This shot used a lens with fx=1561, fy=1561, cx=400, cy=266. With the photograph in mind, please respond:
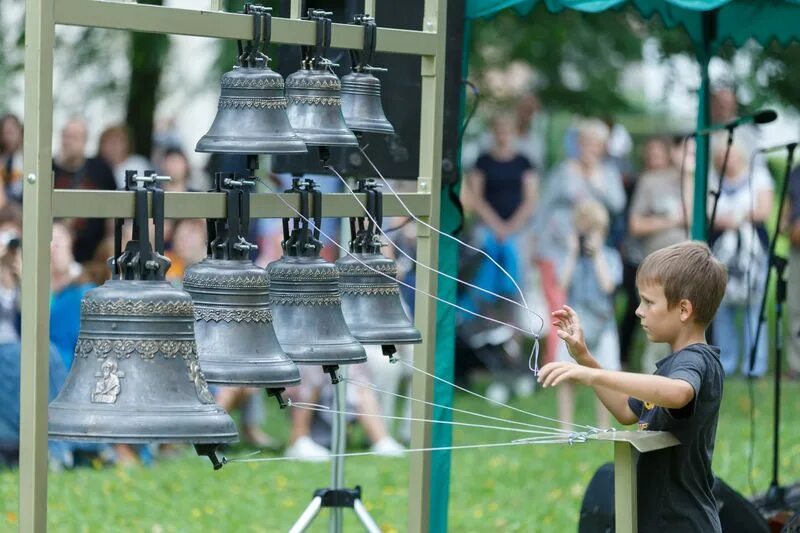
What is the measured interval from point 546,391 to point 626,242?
1.45 metres

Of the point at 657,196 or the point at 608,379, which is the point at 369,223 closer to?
the point at 608,379

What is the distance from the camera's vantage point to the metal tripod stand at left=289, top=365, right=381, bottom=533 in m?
5.77

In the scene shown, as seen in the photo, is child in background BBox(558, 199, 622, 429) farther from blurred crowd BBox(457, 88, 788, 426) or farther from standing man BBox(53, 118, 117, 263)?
standing man BBox(53, 118, 117, 263)

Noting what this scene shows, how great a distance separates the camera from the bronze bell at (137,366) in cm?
371

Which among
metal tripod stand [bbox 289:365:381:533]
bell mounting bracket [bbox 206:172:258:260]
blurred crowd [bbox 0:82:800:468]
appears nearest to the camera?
bell mounting bracket [bbox 206:172:258:260]

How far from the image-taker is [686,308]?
4473mm

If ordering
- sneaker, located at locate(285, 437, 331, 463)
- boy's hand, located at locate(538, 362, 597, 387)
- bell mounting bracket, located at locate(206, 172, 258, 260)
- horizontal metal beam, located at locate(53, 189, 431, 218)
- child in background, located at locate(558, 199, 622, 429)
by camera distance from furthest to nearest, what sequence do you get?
child in background, located at locate(558, 199, 622, 429) → sneaker, located at locate(285, 437, 331, 463) → bell mounting bracket, located at locate(206, 172, 258, 260) → boy's hand, located at locate(538, 362, 597, 387) → horizontal metal beam, located at locate(53, 189, 431, 218)

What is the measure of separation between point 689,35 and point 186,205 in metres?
4.46

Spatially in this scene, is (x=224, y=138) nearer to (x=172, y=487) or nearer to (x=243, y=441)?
(x=172, y=487)

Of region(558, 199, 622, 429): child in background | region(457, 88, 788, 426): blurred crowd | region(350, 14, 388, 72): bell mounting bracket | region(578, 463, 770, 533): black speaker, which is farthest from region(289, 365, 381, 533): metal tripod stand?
region(457, 88, 788, 426): blurred crowd

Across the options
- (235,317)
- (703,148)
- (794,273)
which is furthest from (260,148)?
(794,273)

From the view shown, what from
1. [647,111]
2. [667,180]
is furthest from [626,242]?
[647,111]

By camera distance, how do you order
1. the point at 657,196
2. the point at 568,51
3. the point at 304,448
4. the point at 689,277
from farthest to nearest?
the point at 568,51 → the point at 657,196 → the point at 304,448 → the point at 689,277

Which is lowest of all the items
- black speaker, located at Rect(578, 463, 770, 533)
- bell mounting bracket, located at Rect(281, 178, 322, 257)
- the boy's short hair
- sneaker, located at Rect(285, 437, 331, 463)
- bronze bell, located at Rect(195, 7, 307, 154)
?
sneaker, located at Rect(285, 437, 331, 463)
